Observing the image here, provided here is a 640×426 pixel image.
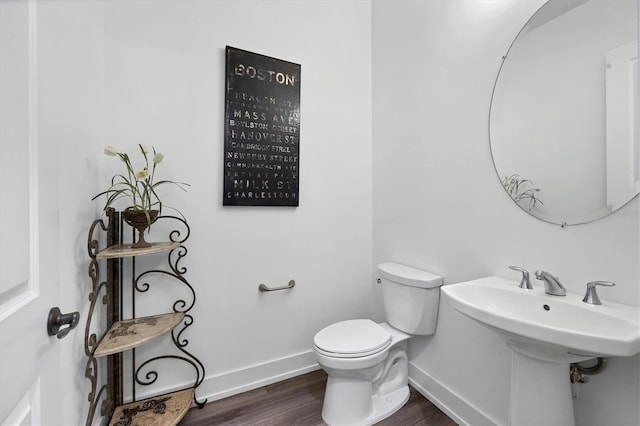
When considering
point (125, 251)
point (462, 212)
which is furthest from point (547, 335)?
point (125, 251)

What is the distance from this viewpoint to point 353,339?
1436 millimetres

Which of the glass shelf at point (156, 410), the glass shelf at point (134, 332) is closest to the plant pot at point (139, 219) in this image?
the glass shelf at point (134, 332)

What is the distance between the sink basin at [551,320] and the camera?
2.32 ft

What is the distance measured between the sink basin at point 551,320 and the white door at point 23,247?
1191 mm

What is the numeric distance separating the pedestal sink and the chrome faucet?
20mm

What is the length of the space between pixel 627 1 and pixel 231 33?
5.87 ft

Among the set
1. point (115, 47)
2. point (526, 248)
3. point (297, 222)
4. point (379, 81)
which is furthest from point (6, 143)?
point (379, 81)

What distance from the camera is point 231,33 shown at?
163 centimetres

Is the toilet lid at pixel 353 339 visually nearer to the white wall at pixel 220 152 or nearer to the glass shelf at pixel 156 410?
the white wall at pixel 220 152

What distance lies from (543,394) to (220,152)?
1846mm

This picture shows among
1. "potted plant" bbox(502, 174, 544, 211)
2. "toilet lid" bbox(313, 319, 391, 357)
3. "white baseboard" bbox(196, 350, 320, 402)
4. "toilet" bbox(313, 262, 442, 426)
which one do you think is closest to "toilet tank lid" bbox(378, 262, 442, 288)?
"toilet" bbox(313, 262, 442, 426)

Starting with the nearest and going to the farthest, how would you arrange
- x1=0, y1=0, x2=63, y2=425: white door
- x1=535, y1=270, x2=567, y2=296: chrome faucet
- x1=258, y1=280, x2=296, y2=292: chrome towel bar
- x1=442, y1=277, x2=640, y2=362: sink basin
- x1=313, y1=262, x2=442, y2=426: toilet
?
1. x1=0, y1=0, x2=63, y2=425: white door
2. x1=442, y1=277, x2=640, y2=362: sink basin
3. x1=535, y1=270, x2=567, y2=296: chrome faucet
4. x1=313, y1=262, x2=442, y2=426: toilet
5. x1=258, y1=280, x2=296, y2=292: chrome towel bar

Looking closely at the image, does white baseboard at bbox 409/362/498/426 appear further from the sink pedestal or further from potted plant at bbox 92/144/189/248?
potted plant at bbox 92/144/189/248

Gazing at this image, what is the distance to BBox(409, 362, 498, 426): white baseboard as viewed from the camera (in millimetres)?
1337
